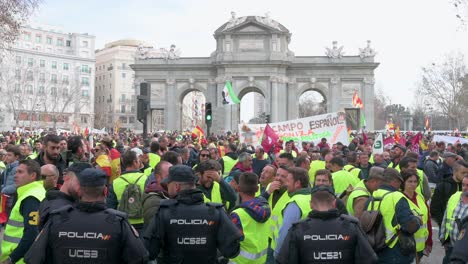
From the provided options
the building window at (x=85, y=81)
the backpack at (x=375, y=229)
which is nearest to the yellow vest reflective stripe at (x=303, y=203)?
the backpack at (x=375, y=229)

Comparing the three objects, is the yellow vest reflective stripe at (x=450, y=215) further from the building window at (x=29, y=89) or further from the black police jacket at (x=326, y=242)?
the building window at (x=29, y=89)

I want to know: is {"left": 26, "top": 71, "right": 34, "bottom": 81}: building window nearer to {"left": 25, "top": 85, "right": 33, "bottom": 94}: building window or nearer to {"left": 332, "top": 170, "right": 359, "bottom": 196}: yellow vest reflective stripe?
{"left": 25, "top": 85, "right": 33, "bottom": 94}: building window

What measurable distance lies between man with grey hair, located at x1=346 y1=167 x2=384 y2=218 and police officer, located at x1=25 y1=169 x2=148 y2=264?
10.2 ft

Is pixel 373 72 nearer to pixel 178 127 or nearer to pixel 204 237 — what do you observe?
pixel 178 127

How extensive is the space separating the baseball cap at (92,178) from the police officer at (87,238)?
0.07ft

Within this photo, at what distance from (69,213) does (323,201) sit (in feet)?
6.94

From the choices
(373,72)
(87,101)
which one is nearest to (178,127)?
(373,72)

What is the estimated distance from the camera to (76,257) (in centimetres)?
418

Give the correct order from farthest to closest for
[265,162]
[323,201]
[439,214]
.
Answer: [265,162] < [439,214] < [323,201]

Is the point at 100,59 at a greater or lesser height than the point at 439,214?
greater

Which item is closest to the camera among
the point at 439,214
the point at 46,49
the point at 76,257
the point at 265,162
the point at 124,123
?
the point at 76,257

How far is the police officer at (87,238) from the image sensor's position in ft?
13.7

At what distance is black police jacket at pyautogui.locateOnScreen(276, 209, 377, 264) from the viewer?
4.41m

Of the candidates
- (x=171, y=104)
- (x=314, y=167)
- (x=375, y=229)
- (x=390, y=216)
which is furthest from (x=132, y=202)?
(x=171, y=104)
